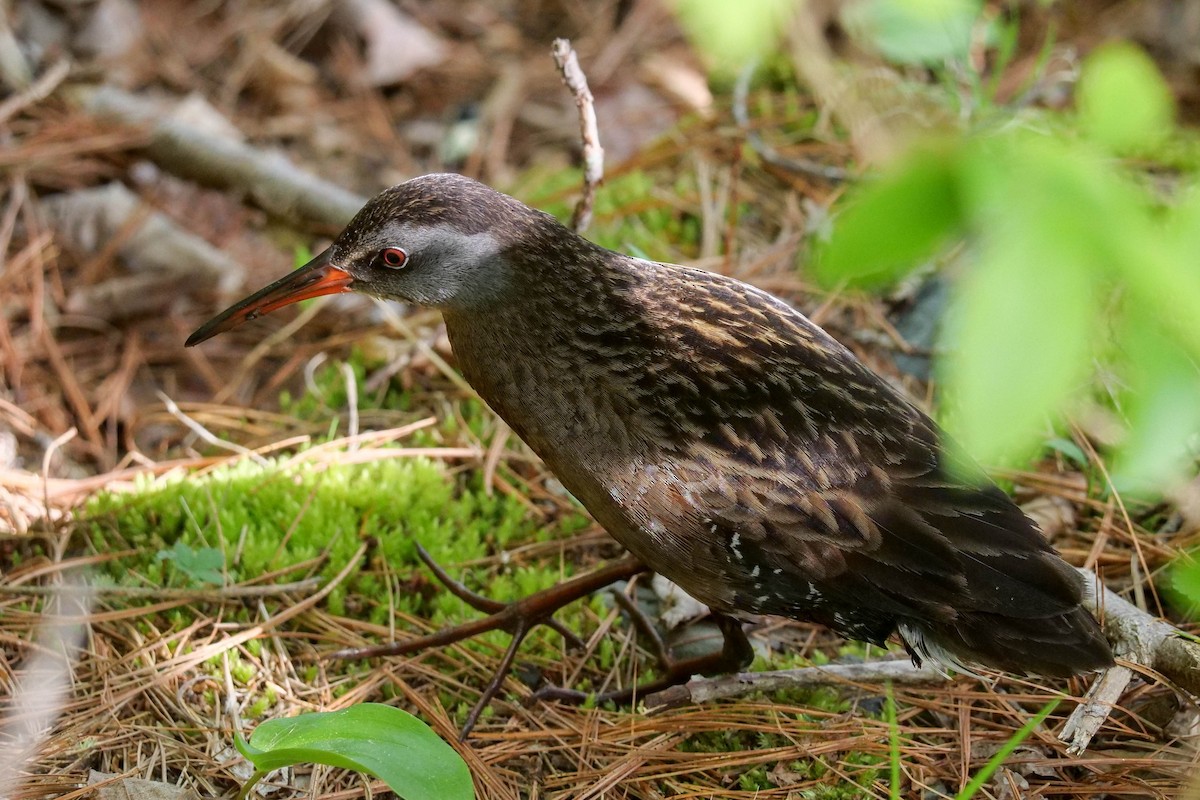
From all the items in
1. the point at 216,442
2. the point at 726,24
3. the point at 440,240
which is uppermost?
the point at 726,24

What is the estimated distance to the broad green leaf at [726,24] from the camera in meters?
0.94

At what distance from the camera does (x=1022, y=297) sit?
0.77 metres

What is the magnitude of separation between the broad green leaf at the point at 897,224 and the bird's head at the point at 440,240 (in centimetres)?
191

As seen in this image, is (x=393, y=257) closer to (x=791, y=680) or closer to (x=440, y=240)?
(x=440, y=240)

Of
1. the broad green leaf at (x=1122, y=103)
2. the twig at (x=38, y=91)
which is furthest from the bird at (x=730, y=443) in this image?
the twig at (x=38, y=91)

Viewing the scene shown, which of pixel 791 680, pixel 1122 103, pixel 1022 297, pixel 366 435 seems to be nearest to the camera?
pixel 1022 297

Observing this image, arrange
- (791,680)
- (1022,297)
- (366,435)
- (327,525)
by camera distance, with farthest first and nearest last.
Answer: (366,435)
(327,525)
(791,680)
(1022,297)

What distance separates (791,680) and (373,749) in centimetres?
115

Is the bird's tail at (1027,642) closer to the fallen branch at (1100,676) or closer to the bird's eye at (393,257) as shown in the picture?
the fallen branch at (1100,676)

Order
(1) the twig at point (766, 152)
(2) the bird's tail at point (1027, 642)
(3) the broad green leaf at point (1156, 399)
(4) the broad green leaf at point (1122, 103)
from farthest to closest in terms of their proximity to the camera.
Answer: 1. (1) the twig at point (766, 152)
2. (2) the bird's tail at point (1027, 642)
3. (4) the broad green leaf at point (1122, 103)
4. (3) the broad green leaf at point (1156, 399)

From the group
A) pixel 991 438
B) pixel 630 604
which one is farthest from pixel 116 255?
pixel 991 438

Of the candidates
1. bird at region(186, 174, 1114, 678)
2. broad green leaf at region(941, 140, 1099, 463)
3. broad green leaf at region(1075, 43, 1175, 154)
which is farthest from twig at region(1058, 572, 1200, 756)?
broad green leaf at region(941, 140, 1099, 463)

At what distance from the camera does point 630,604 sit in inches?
120

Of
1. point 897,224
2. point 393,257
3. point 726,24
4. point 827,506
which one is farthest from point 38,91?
point 897,224
